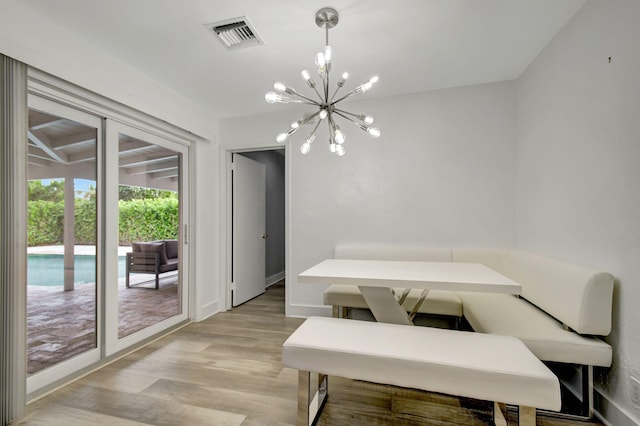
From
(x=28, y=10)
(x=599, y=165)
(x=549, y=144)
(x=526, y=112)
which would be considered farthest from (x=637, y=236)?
(x=28, y=10)

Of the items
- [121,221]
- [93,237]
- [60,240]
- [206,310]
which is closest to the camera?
[60,240]

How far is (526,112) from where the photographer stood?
2.67 metres

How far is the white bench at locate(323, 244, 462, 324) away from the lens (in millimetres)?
2449

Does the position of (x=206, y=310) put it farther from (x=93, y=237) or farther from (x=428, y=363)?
(x=428, y=363)

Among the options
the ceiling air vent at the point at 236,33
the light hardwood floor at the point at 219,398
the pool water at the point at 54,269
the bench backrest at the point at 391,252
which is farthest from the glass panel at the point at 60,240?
the bench backrest at the point at 391,252

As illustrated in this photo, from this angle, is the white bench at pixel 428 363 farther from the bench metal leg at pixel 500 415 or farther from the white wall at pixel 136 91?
the white wall at pixel 136 91

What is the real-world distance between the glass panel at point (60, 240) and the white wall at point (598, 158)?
364cm

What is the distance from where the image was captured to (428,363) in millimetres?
1323

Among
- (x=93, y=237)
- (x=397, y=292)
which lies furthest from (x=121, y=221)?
(x=397, y=292)

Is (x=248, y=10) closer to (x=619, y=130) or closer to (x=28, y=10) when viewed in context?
(x=28, y=10)

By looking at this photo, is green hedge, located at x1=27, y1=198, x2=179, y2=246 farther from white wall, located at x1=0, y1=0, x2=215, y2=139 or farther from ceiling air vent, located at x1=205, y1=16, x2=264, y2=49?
ceiling air vent, located at x1=205, y1=16, x2=264, y2=49

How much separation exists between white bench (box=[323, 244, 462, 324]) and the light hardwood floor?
682 millimetres

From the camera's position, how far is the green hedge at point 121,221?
6.57 feet

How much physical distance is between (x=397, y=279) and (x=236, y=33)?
6.83 feet
